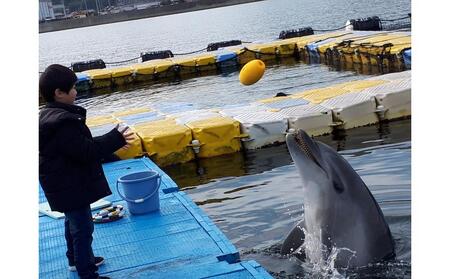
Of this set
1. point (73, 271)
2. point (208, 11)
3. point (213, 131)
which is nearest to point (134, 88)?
point (213, 131)

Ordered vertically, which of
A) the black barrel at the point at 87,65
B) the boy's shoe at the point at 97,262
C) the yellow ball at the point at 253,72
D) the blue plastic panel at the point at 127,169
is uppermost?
the yellow ball at the point at 253,72

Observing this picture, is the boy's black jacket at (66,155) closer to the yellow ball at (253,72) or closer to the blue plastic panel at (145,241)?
the blue plastic panel at (145,241)

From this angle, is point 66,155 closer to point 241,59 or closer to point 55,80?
point 55,80

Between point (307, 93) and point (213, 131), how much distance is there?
2.88 metres

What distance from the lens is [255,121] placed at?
10.5 m

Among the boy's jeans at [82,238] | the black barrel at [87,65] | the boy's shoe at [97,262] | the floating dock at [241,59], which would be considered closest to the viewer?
the boy's jeans at [82,238]

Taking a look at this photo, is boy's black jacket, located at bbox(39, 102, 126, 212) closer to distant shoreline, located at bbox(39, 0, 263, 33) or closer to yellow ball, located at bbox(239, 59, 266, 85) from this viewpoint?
yellow ball, located at bbox(239, 59, 266, 85)

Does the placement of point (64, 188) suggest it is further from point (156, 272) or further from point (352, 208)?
point (352, 208)

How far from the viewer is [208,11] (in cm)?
12975

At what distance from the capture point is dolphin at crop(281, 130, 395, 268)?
15.2 ft

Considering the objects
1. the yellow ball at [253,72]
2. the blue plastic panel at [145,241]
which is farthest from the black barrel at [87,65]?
the blue plastic panel at [145,241]

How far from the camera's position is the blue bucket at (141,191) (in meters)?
6.12

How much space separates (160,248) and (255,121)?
5455 mm
